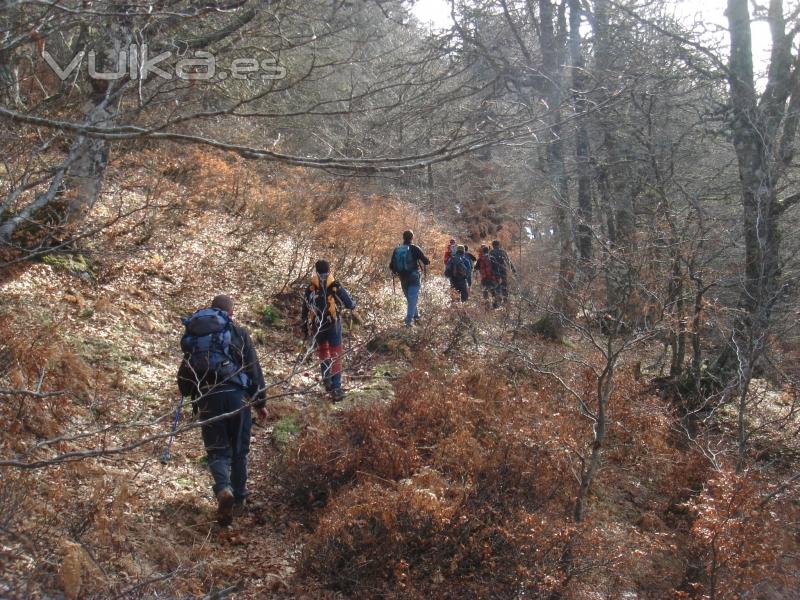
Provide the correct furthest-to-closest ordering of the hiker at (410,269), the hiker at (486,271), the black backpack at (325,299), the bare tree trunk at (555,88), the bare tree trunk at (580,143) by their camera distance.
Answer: the hiker at (486,271) → the bare tree trunk at (580,143) → the bare tree trunk at (555,88) → the hiker at (410,269) → the black backpack at (325,299)

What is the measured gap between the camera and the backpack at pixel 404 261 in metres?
10.1

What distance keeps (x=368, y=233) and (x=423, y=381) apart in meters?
6.17

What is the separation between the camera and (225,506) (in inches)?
190

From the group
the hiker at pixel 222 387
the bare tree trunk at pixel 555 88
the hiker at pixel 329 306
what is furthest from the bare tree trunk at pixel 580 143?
the hiker at pixel 222 387

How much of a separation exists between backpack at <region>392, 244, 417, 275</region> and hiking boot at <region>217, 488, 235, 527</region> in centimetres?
581

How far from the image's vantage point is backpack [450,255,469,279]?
39.0 feet

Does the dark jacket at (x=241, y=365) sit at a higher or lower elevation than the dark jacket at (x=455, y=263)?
lower

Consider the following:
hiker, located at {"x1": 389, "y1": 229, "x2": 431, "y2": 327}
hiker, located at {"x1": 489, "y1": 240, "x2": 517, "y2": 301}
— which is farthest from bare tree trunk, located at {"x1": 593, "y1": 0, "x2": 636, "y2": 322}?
hiker, located at {"x1": 389, "y1": 229, "x2": 431, "y2": 327}

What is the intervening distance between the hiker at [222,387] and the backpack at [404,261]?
209 inches

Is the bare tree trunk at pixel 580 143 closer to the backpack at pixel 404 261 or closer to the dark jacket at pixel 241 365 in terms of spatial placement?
the backpack at pixel 404 261

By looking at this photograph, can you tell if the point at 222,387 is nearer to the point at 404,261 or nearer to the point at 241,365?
the point at 241,365

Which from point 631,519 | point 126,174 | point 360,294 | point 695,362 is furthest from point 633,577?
point 126,174

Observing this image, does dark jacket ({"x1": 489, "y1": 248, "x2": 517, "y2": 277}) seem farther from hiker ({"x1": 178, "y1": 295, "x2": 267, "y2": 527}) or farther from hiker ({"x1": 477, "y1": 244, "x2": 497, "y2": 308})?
hiker ({"x1": 178, "y1": 295, "x2": 267, "y2": 527})

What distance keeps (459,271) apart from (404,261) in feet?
6.99
